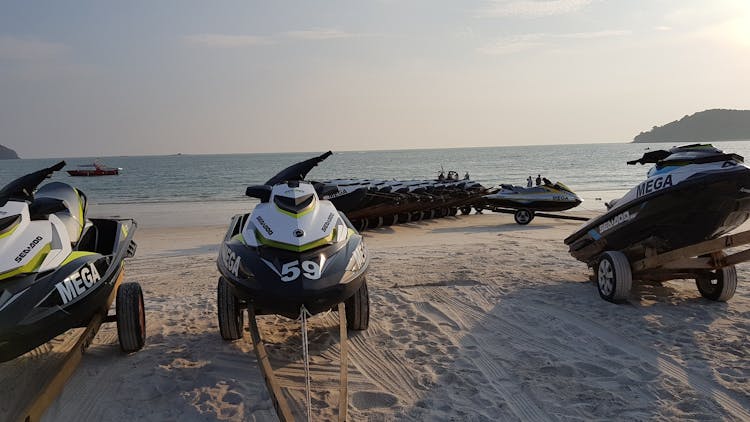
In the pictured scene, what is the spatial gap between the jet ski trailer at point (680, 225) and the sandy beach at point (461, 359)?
14.0 inches

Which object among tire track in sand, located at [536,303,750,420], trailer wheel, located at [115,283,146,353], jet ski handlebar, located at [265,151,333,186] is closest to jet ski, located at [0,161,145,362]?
trailer wheel, located at [115,283,146,353]

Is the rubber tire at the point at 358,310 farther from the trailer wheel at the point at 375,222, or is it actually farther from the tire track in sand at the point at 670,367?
the trailer wheel at the point at 375,222

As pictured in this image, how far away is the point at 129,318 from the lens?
15.9 feet

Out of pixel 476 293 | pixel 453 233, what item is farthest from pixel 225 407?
pixel 453 233

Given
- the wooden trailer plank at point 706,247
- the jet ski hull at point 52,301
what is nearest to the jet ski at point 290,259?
the jet ski hull at point 52,301

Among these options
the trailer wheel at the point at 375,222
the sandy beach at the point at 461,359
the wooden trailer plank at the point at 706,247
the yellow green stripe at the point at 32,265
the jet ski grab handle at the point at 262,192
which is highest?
the jet ski grab handle at the point at 262,192

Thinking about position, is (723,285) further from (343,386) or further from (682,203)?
(343,386)

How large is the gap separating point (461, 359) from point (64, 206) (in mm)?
3849

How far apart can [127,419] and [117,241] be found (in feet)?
6.66

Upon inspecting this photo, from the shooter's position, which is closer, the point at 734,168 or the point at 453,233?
the point at 734,168

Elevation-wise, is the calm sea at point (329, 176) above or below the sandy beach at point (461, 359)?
below

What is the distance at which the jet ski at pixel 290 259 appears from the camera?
410 centimetres

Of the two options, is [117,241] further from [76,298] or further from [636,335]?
[636,335]

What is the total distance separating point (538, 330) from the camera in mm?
5602
